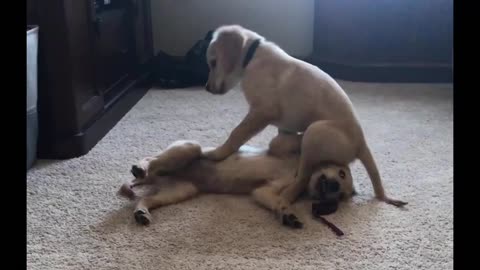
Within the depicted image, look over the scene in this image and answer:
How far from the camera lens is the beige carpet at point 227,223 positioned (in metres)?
1.20

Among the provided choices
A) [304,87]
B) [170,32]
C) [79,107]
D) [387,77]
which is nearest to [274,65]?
[304,87]

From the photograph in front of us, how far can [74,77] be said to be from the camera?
1.85m

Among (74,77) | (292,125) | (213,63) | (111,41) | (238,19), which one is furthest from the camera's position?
(238,19)

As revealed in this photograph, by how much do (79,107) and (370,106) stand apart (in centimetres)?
122

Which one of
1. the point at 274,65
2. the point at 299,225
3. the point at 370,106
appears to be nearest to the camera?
the point at 299,225

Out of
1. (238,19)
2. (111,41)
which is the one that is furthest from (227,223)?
(238,19)

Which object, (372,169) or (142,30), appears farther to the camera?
(142,30)

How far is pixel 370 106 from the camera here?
2475mm

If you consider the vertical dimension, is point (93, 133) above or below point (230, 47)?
below

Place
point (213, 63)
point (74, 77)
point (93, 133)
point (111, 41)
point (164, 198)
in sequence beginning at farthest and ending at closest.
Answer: point (111, 41)
point (93, 133)
point (74, 77)
point (213, 63)
point (164, 198)

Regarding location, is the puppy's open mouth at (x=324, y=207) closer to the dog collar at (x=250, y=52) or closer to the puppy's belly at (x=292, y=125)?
the puppy's belly at (x=292, y=125)

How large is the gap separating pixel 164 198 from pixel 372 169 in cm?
53

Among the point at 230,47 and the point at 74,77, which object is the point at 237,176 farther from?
the point at 74,77
